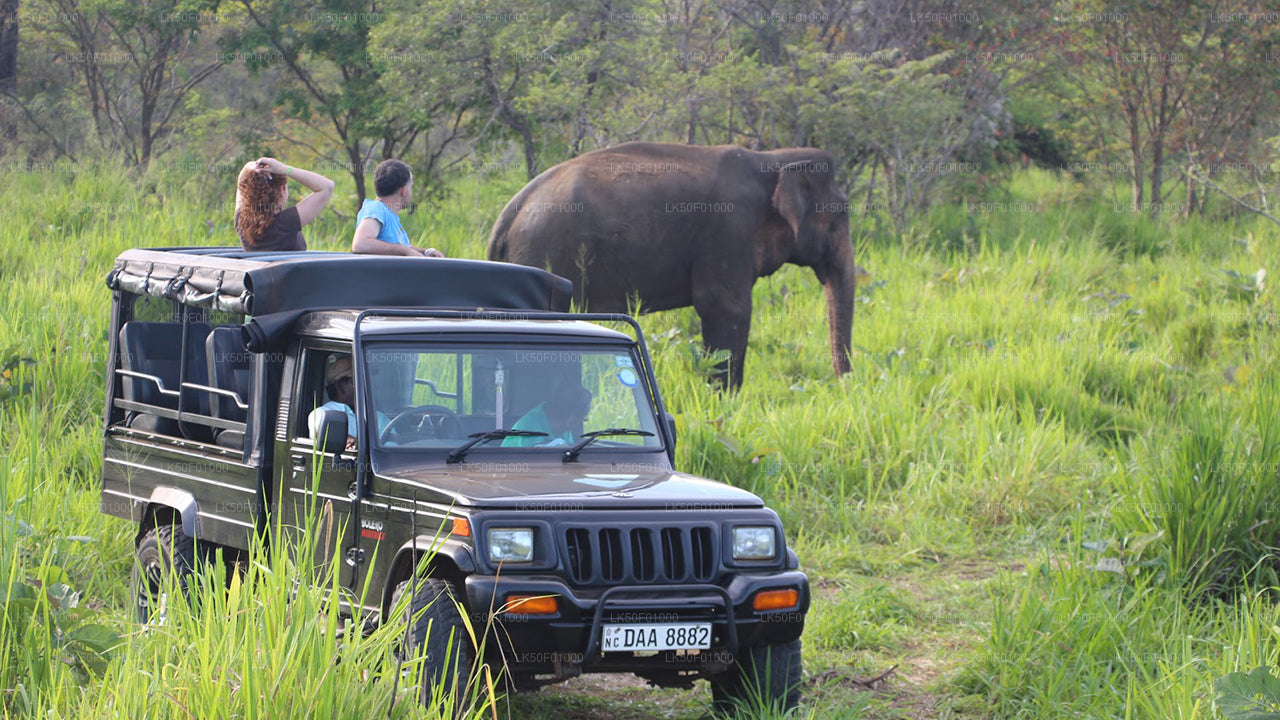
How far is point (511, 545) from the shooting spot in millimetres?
4492

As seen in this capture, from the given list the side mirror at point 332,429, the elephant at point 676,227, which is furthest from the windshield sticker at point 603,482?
the elephant at point 676,227

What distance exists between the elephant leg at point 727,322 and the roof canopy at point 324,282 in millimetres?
4231

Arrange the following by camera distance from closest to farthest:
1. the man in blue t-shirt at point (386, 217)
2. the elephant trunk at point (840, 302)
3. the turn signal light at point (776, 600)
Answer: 1. the turn signal light at point (776, 600)
2. the man in blue t-shirt at point (386, 217)
3. the elephant trunk at point (840, 302)

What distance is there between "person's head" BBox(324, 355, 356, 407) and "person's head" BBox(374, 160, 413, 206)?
232 centimetres

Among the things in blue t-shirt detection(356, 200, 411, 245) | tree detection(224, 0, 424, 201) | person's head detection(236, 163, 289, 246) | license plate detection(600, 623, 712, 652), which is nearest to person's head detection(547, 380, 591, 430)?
license plate detection(600, 623, 712, 652)

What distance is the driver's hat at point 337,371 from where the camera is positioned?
18.1 ft

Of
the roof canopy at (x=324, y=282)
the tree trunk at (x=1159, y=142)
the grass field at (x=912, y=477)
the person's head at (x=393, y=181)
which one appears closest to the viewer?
the grass field at (x=912, y=477)

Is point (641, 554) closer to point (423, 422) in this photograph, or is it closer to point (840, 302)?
point (423, 422)

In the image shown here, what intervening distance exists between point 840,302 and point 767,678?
6.93 m

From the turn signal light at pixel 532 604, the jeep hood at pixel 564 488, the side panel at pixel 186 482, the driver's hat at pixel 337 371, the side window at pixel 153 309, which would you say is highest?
the driver's hat at pixel 337 371

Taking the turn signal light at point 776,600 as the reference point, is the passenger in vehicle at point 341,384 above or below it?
above

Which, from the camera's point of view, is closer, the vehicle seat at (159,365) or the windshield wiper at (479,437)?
the windshield wiper at (479,437)

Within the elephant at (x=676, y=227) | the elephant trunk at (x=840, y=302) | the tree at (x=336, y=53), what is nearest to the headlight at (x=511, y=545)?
the elephant at (x=676, y=227)

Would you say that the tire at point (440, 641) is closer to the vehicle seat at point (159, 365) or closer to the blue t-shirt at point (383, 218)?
the vehicle seat at point (159, 365)
